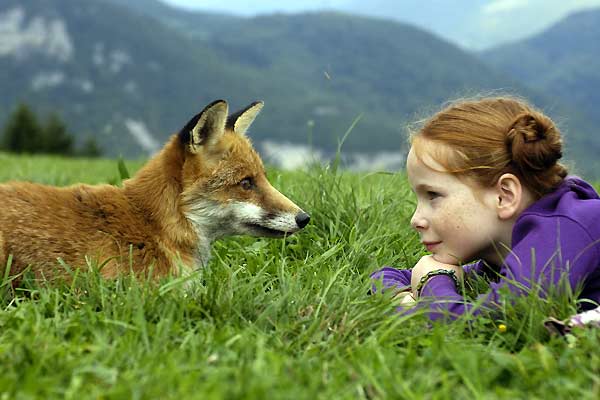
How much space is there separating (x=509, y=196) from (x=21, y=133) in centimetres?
6663

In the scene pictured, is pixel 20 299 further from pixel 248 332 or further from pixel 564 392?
pixel 564 392

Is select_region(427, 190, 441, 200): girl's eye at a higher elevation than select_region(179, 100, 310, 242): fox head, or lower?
higher

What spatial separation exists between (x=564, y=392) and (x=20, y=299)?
3238mm

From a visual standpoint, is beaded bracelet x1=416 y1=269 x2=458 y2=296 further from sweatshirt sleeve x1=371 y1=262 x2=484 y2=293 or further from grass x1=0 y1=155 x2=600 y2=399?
grass x1=0 y1=155 x2=600 y2=399

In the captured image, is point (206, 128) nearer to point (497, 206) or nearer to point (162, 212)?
point (162, 212)

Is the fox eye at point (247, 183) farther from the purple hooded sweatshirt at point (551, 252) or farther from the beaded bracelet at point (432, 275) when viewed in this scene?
the purple hooded sweatshirt at point (551, 252)

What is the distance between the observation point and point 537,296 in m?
3.38

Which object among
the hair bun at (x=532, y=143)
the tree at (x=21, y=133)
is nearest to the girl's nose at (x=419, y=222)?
the hair bun at (x=532, y=143)

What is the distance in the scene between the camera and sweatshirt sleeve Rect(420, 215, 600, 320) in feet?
11.4

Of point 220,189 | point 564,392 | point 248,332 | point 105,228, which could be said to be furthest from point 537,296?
point 105,228

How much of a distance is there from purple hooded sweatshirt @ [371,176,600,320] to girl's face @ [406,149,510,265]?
22 cm

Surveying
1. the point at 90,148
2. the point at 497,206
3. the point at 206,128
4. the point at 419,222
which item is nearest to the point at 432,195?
the point at 419,222

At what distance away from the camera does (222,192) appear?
510 cm

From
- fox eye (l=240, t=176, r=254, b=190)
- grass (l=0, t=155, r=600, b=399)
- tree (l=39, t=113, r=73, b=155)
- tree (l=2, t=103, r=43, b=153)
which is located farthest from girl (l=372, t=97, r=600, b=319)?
tree (l=39, t=113, r=73, b=155)
